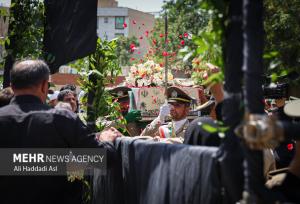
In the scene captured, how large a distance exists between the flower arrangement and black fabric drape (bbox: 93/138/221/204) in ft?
25.9

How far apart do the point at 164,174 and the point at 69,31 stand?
2346 millimetres

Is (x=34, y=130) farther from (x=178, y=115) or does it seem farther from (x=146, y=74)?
(x=146, y=74)

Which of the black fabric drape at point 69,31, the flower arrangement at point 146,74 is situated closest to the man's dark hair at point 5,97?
the black fabric drape at point 69,31

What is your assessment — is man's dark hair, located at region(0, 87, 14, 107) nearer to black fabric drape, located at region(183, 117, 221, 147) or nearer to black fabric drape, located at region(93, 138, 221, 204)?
black fabric drape, located at region(93, 138, 221, 204)

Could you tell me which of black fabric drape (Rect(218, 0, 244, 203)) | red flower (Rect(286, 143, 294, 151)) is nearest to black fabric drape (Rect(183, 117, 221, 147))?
black fabric drape (Rect(218, 0, 244, 203))

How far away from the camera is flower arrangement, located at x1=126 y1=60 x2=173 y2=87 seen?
500 inches

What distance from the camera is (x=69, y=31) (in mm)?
5688

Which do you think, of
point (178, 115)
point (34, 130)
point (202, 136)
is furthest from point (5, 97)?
point (178, 115)

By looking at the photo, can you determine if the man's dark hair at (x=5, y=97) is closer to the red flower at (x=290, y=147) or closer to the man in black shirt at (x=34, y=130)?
the man in black shirt at (x=34, y=130)

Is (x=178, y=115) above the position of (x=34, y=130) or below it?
below

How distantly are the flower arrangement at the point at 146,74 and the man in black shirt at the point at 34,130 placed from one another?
8180 millimetres

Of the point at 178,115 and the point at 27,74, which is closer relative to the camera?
the point at 27,74

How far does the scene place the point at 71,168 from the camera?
4848 mm

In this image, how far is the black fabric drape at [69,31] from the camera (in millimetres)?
5527
